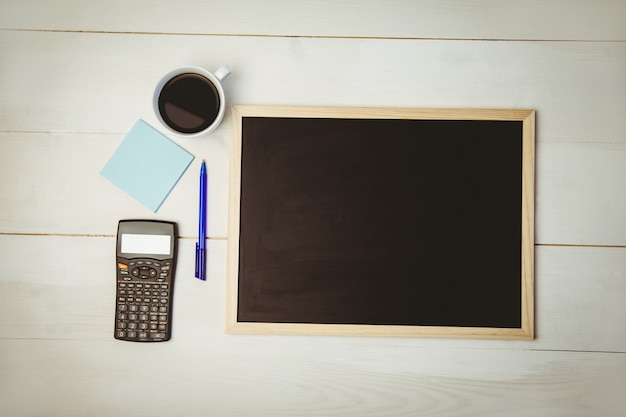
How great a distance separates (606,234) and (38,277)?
1072mm

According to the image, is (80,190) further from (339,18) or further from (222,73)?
(339,18)

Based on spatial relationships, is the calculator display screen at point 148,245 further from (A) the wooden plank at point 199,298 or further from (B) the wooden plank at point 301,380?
(B) the wooden plank at point 301,380

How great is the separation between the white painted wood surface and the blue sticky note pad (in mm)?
23

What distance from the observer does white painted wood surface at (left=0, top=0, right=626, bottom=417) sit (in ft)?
2.78

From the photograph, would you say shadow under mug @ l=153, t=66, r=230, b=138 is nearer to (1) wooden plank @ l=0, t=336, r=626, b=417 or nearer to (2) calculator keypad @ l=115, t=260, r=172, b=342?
(2) calculator keypad @ l=115, t=260, r=172, b=342

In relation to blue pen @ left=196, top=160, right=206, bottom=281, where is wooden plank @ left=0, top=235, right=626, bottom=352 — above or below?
below

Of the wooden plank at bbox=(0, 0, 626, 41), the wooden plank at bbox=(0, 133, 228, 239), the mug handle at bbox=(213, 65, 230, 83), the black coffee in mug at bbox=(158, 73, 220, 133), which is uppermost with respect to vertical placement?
the wooden plank at bbox=(0, 0, 626, 41)

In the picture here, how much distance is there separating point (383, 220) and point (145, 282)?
17.8 inches

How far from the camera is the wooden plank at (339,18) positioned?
0.86m

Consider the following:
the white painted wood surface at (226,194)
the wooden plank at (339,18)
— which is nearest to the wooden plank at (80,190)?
the white painted wood surface at (226,194)

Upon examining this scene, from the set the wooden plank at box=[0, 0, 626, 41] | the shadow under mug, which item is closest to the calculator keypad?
→ the shadow under mug

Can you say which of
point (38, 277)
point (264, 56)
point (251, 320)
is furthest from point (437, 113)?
point (38, 277)

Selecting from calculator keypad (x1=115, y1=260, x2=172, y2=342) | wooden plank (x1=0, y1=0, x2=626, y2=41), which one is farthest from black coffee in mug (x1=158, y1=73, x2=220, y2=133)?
calculator keypad (x1=115, y1=260, x2=172, y2=342)

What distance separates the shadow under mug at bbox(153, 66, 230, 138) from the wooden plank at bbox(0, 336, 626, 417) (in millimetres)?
397
